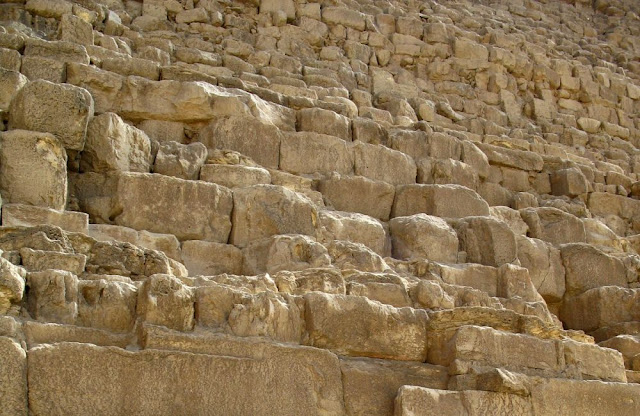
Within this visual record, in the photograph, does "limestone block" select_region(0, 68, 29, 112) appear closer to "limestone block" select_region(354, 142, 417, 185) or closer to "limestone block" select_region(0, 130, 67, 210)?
"limestone block" select_region(0, 130, 67, 210)

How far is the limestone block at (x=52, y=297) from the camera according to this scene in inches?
171

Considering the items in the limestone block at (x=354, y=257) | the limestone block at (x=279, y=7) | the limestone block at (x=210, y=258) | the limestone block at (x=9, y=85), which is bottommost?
the limestone block at (x=210, y=258)

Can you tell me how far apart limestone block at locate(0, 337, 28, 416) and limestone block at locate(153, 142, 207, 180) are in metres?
2.83

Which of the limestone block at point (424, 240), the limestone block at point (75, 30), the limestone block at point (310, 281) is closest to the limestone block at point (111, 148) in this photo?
the limestone block at point (310, 281)

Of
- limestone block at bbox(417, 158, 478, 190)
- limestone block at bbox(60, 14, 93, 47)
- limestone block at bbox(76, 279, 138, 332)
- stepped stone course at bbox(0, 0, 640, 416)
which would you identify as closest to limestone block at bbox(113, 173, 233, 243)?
stepped stone course at bbox(0, 0, 640, 416)

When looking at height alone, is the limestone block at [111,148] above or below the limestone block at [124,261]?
above

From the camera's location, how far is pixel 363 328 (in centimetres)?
491

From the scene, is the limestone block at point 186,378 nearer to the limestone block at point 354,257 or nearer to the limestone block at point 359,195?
the limestone block at point 354,257

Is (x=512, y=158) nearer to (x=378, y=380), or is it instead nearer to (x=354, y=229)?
(x=354, y=229)

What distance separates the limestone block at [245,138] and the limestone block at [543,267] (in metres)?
2.22

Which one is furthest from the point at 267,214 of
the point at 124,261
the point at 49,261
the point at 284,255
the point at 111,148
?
the point at 49,261

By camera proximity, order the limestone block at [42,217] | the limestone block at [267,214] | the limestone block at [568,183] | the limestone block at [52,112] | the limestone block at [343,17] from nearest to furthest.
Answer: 1. the limestone block at [42,217]
2. the limestone block at [52,112]
3. the limestone block at [267,214]
4. the limestone block at [568,183]
5. the limestone block at [343,17]

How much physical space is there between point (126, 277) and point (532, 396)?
2.35m

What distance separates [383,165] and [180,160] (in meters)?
2.04
